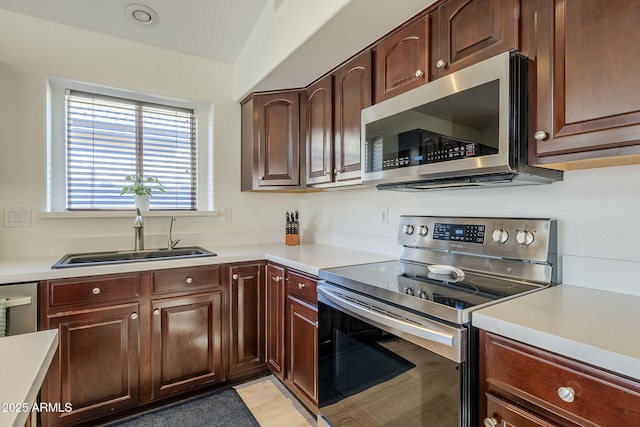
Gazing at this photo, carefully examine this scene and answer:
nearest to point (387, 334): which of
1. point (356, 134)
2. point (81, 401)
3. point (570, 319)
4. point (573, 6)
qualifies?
point (570, 319)

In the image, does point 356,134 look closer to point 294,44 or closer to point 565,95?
point 294,44

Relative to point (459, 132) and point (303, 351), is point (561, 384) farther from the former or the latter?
point (303, 351)

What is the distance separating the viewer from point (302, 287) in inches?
70.8

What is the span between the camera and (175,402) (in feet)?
6.38

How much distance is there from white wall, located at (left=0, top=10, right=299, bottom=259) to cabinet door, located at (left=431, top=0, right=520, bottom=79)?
180 centimetres

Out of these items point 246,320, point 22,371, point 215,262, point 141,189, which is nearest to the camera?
point 22,371

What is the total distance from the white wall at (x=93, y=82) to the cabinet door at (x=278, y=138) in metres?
0.37

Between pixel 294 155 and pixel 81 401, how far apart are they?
6.05 ft

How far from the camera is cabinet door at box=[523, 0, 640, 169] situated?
0.90 meters

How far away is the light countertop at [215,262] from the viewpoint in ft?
5.20

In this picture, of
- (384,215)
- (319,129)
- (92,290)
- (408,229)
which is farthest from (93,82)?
(408,229)

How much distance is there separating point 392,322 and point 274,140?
1671 millimetres

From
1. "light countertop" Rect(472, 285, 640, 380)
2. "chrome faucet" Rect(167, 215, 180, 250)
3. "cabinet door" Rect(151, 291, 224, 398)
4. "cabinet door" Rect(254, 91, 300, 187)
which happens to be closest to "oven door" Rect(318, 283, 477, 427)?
"light countertop" Rect(472, 285, 640, 380)

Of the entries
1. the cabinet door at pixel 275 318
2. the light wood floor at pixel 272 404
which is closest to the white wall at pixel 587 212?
the cabinet door at pixel 275 318
